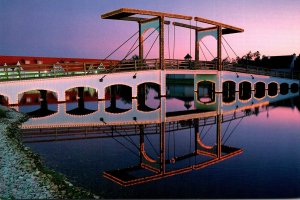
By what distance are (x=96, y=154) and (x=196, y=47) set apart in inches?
833

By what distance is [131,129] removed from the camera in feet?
39.0

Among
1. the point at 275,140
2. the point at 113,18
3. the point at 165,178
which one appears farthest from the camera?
the point at 113,18

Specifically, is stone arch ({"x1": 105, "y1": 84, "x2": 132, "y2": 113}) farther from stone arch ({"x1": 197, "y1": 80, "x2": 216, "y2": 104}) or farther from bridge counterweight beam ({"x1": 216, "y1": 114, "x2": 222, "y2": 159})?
stone arch ({"x1": 197, "y1": 80, "x2": 216, "y2": 104})

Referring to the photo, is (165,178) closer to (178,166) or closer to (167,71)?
(178,166)

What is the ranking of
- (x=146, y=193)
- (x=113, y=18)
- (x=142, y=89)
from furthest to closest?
(x=142, y=89)
(x=113, y=18)
(x=146, y=193)

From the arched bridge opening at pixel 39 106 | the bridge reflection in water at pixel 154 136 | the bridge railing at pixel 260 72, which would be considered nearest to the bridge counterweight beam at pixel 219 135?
→ the bridge reflection in water at pixel 154 136

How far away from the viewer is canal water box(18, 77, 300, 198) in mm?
5766

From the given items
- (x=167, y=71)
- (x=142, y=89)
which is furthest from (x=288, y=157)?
(x=142, y=89)

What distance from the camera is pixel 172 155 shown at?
8164mm

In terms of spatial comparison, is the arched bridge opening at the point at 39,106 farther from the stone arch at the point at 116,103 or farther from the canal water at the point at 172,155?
the stone arch at the point at 116,103

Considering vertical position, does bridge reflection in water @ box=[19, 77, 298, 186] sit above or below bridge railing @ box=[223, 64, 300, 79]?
below

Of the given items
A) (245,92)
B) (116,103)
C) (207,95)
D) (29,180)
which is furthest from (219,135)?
(245,92)

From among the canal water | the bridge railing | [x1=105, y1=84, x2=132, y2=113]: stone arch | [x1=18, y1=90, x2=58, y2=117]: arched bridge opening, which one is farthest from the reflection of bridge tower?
the bridge railing

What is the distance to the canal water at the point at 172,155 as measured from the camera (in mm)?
5766
